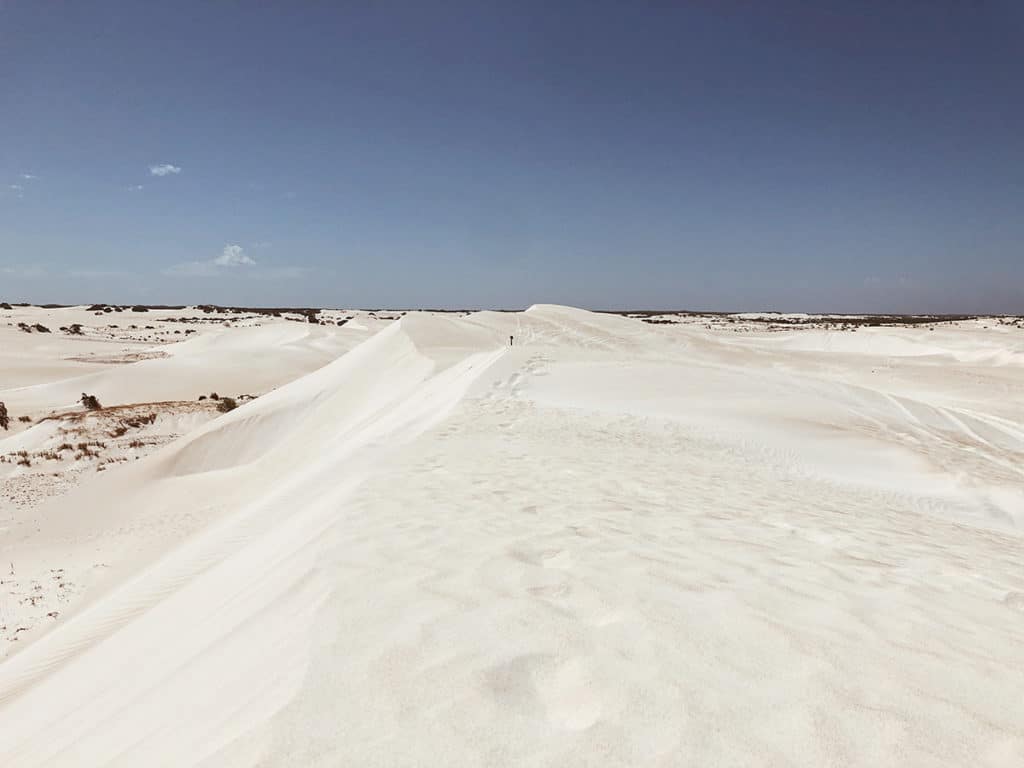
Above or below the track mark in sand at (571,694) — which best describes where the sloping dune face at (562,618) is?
below

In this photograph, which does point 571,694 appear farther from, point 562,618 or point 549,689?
point 562,618

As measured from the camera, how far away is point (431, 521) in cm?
397

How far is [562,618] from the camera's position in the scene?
2398 millimetres

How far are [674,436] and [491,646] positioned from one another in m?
7.12

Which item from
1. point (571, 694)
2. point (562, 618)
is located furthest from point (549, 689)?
point (562, 618)

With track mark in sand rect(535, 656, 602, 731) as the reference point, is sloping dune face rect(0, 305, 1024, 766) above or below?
below

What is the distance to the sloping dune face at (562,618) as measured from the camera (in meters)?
1.73

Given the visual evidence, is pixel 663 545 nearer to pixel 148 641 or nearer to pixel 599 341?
pixel 148 641

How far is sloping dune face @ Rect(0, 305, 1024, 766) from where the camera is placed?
1731mm

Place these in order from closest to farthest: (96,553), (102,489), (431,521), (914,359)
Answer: (431,521)
(96,553)
(102,489)
(914,359)

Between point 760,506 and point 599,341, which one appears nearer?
point 760,506

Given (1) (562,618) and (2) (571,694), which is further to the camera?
(1) (562,618)

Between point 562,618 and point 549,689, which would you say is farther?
point 562,618

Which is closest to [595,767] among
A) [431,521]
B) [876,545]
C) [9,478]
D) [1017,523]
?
[431,521]
